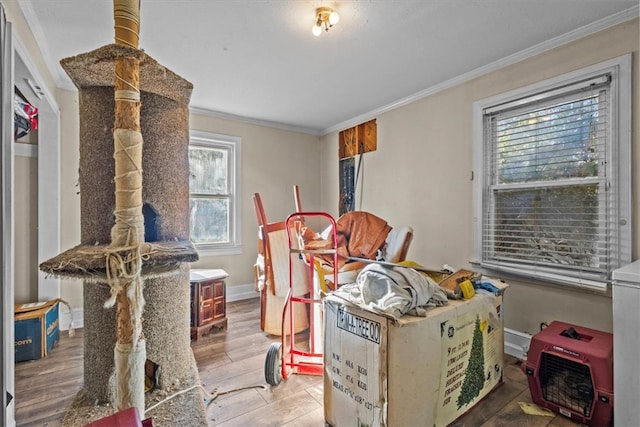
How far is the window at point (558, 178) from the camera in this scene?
187cm

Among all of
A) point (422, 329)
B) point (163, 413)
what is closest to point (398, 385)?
point (422, 329)

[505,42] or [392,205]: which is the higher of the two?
[505,42]

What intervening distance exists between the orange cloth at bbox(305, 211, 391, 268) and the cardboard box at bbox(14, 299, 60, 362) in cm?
227

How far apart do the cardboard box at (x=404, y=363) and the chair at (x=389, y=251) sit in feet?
2.96

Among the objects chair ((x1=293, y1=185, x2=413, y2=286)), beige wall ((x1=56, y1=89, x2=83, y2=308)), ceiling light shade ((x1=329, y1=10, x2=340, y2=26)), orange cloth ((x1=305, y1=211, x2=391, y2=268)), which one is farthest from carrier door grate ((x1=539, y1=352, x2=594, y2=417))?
beige wall ((x1=56, y1=89, x2=83, y2=308))

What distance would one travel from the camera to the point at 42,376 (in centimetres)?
203

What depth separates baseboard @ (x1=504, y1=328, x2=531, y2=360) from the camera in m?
2.28

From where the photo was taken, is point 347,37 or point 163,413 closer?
point 163,413

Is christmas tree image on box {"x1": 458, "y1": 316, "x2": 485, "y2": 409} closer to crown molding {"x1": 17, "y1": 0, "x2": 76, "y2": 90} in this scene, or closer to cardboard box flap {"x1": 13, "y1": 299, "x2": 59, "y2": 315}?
cardboard box flap {"x1": 13, "y1": 299, "x2": 59, "y2": 315}

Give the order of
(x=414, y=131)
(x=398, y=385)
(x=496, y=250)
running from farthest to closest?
(x=414, y=131) < (x=496, y=250) < (x=398, y=385)

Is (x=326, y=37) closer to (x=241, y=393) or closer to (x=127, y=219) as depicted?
(x=127, y=219)

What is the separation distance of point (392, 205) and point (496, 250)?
118cm

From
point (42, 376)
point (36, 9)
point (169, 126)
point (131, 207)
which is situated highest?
point (36, 9)

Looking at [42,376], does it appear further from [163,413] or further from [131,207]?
[131,207]
